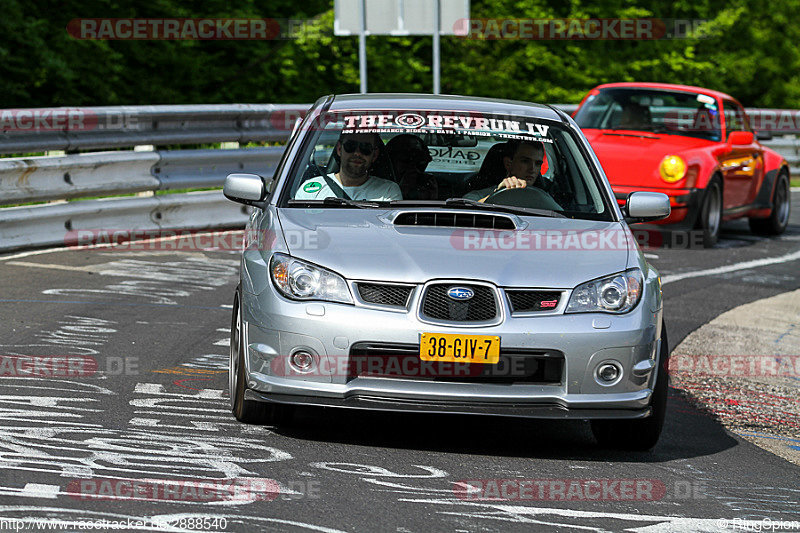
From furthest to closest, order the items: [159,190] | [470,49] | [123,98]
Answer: [470,49]
[123,98]
[159,190]

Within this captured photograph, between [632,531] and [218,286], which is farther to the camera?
[218,286]

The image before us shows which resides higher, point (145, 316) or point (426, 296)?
point (426, 296)

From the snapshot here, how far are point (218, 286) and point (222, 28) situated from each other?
870 inches

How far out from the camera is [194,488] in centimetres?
504

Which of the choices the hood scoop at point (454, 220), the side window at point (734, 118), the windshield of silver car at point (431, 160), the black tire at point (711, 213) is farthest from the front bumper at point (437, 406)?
the side window at point (734, 118)

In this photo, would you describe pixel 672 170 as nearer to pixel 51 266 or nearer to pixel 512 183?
pixel 51 266

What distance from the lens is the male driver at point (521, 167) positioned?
7.09m

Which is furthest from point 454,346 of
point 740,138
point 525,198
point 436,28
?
point 436,28

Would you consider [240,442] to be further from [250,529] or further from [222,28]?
[222,28]

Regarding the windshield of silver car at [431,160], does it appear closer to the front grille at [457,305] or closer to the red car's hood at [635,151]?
the front grille at [457,305]

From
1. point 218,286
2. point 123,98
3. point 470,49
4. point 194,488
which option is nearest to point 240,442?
point 194,488

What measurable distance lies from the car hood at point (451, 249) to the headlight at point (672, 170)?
25.5ft

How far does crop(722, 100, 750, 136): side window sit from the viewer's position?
15646mm

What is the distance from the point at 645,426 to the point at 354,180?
194 cm
